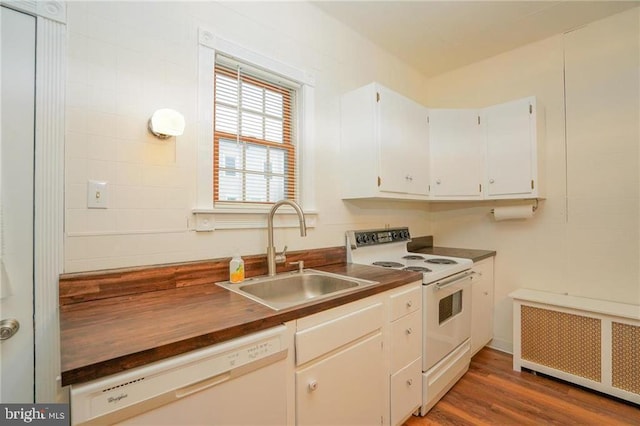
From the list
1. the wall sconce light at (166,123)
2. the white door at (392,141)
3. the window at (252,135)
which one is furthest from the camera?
the white door at (392,141)

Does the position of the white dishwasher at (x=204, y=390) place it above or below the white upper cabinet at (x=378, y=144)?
below

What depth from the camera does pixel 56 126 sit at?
1.16 m

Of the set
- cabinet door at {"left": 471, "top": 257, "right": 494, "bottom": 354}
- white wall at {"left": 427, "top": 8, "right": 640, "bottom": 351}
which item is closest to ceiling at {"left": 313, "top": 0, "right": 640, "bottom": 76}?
white wall at {"left": 427, "top": 8, "right": 640, "bottom": 351}

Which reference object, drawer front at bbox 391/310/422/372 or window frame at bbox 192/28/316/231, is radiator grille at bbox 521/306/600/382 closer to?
drawer front at bbox 391/310/422/372

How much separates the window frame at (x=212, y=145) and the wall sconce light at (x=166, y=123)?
0.15 metres

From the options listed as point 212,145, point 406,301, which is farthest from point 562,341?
point 212,145

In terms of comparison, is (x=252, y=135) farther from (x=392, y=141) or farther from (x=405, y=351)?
(x=405, y=351)

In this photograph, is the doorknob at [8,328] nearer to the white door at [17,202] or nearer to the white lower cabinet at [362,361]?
the white door at [17,202]

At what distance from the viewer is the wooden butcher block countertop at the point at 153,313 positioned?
0.76m

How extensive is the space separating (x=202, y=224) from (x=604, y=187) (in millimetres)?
2864

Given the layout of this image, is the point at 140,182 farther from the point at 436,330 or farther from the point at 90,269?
the point at 436,330

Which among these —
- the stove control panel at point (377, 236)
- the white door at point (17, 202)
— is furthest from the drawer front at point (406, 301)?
the white door at point (17, 202)

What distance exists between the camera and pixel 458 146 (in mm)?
2598

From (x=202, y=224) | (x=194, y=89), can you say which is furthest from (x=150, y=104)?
(x=202, y=224)
